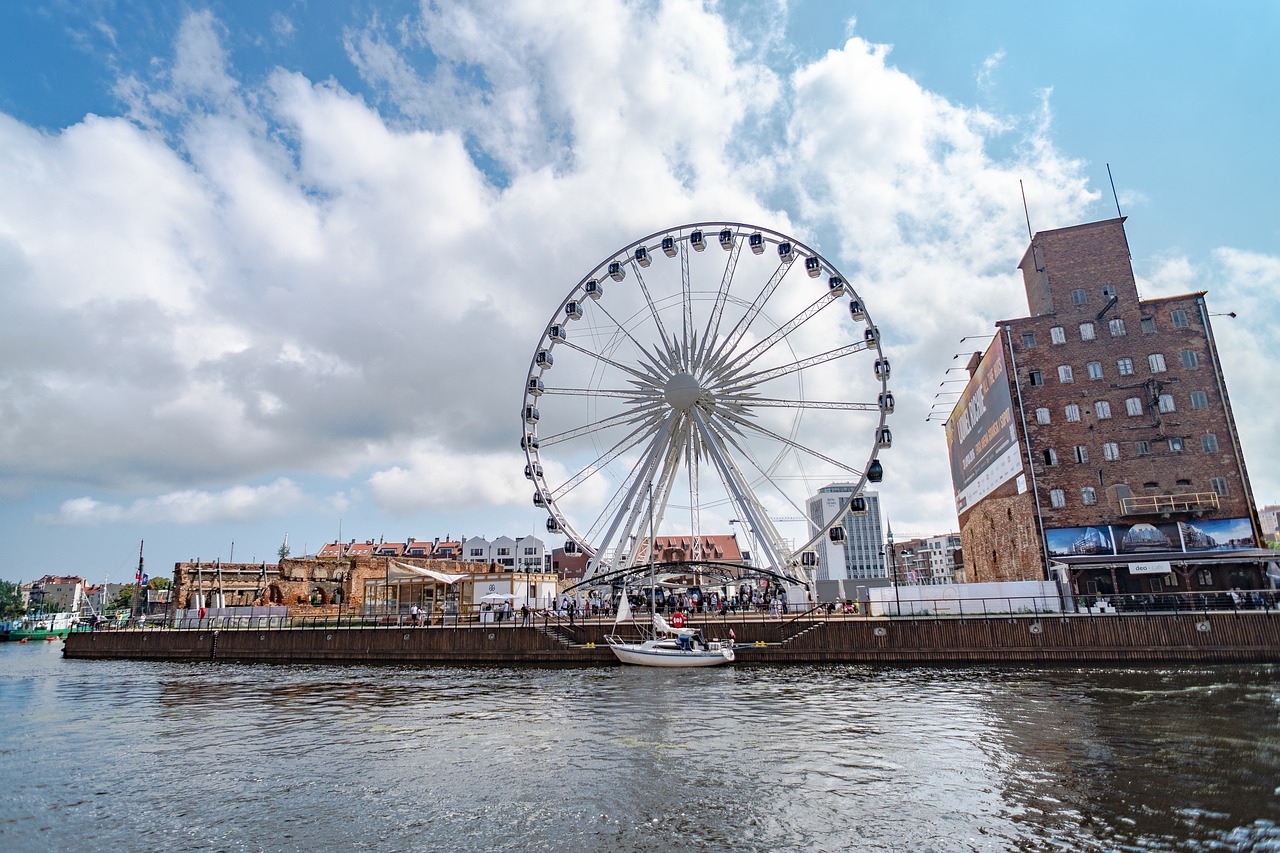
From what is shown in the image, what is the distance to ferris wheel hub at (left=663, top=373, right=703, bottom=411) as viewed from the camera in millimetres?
44406

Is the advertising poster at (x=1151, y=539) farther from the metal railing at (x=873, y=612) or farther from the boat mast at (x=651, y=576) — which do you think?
the boat mast at (x=651, y=576)

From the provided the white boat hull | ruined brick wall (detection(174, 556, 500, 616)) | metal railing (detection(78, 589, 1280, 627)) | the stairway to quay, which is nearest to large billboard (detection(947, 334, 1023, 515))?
metal railing (detection(78, 589, 1280, 627))

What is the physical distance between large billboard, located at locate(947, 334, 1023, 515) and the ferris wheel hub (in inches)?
918

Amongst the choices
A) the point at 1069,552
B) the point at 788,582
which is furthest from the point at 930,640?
the point at 1069,552

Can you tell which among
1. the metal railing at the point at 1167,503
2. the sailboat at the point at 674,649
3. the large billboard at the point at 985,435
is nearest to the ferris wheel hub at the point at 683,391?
the sailboat at the point at 674,649

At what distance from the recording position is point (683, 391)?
146 ft

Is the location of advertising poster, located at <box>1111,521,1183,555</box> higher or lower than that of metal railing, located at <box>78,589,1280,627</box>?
higher

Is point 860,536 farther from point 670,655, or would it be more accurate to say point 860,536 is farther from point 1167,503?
point 670,655

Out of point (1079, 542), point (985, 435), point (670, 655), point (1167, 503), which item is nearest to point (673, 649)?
point (670, 655)

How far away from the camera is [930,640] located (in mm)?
35219

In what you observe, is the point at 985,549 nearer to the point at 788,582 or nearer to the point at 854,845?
the point at 788,582

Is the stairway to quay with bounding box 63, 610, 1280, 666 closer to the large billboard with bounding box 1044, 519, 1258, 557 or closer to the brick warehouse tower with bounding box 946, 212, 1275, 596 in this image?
the brick warehouse tower with bounding box 946, 212, 1275, 596

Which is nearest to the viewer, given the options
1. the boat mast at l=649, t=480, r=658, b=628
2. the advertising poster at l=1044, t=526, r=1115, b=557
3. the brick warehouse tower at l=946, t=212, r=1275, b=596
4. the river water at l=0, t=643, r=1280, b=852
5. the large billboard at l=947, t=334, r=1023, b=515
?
the river water at l=0, t=643, r=1280, b=852

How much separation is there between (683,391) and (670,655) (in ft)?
52.2
